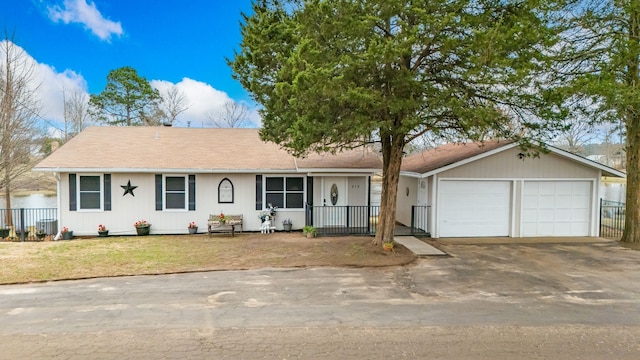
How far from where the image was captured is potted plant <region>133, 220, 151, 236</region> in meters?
13.1

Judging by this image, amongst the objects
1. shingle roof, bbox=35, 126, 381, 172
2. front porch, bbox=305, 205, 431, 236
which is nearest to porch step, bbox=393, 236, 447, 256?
front porch, bbox=305, 205, 431, 236

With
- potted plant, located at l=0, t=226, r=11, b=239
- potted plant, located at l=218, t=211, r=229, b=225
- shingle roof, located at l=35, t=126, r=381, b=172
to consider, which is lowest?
potted plant, located at l=0, t=226, r=11, b=239

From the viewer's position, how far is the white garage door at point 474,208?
13109 millimetres

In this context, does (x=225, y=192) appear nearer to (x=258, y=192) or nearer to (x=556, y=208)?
(x=258, y=192)

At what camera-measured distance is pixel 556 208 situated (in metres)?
13.5

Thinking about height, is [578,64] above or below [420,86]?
above

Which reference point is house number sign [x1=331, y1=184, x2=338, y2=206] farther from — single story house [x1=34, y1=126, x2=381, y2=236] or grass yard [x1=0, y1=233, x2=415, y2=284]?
grass yard [x1=0, y1=233, x2=415, y2=284]

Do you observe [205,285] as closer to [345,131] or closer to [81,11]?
[345,131]

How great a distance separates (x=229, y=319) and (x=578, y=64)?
12.6 m

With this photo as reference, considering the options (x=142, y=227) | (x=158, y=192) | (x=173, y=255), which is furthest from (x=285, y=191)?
(x=142, y=227)

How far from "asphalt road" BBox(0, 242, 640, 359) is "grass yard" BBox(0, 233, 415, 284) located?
599mm

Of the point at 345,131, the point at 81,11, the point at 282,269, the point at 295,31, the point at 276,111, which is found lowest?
the point at 282,269

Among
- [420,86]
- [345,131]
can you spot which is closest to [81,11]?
[345,131]

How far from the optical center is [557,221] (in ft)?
44.3
